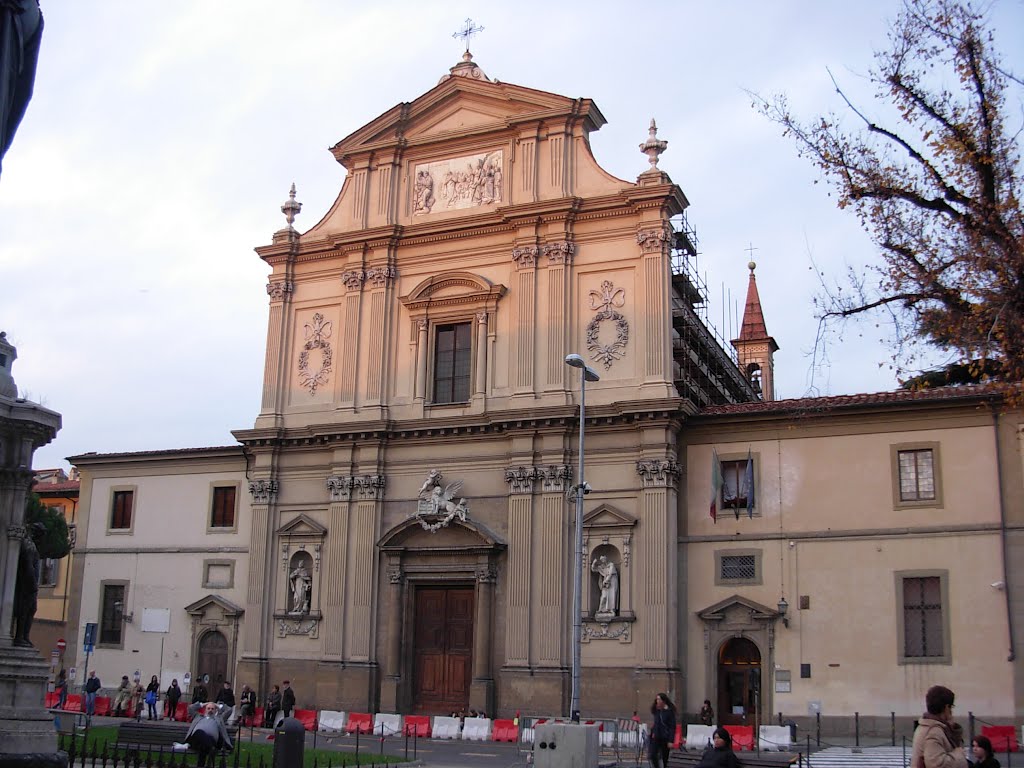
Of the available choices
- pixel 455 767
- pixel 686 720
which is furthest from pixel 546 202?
pixel 455 767

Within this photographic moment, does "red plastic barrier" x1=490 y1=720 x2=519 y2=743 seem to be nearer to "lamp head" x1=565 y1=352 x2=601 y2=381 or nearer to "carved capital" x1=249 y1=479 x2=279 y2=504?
"lamp head" x1=565 y1=352 x2=601 y2=381

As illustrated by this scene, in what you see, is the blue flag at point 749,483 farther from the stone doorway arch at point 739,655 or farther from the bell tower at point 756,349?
the bell tower at point 756,349

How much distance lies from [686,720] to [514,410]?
10308mm

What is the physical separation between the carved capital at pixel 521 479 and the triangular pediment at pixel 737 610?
20.6 feet

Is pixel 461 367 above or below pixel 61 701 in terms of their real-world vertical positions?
above

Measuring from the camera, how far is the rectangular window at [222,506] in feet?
134

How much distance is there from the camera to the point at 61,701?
3634cm

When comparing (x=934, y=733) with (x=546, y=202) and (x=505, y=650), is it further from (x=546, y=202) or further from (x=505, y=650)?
(x=546, y=202)

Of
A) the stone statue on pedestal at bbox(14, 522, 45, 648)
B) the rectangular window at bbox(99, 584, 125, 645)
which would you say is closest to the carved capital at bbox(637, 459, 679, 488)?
the rectangular window at bbox(99, 584, 125, 645)

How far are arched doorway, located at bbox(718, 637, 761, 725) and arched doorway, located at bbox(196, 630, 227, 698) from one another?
16575 mm

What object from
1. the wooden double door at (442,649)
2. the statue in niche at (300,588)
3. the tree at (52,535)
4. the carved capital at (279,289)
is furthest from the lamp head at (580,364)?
the tree at (52,535)

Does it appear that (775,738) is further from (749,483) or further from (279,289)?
(279,289)

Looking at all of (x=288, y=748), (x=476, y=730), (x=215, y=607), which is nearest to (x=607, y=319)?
→ (x=476, y=730)

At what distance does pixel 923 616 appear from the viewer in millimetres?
31109
